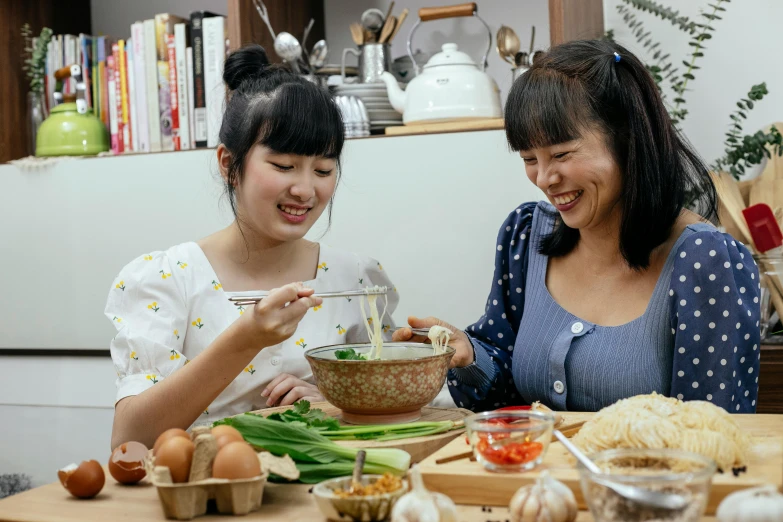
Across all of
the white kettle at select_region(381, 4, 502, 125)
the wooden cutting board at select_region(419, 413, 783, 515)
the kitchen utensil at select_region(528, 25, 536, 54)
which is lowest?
the wooden cutting board at select_region(419, 413, 783, 515)

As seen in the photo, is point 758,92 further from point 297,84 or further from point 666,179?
point 297,84

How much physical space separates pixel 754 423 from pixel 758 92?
3.98ft

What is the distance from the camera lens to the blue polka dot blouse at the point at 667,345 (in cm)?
140

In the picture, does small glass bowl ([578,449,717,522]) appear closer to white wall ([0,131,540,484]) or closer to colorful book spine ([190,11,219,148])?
white wall ([0,131,540,484])

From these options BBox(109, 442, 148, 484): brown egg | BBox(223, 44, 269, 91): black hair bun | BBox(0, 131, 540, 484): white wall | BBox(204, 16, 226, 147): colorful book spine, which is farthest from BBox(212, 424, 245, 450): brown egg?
BBox(204, 16, 226, 147): colorful book spine

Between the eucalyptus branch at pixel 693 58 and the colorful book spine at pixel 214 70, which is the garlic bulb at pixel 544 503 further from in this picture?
the colorful book spine at pixel 214 70

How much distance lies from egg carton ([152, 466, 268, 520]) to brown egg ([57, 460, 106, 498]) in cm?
13

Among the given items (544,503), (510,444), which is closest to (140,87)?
(510,444)

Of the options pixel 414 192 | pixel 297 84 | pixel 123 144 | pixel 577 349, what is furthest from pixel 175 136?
pixel 577 349

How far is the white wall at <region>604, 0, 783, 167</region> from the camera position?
7.45 feet

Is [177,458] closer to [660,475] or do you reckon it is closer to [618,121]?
[660,475]

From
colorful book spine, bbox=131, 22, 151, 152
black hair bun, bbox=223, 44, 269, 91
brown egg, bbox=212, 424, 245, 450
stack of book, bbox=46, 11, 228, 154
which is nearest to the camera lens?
brown egg, bbox=212, 424, 245, 450

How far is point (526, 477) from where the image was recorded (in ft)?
3.12

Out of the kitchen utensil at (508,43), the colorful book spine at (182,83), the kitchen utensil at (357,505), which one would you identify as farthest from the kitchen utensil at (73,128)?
the kitchen utensil at (357,505)
